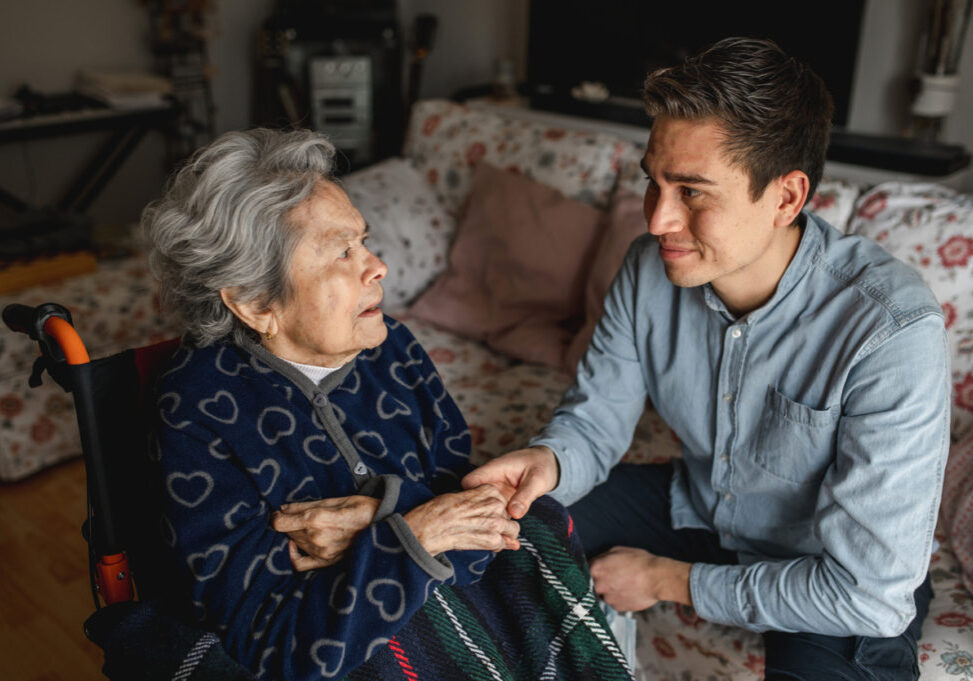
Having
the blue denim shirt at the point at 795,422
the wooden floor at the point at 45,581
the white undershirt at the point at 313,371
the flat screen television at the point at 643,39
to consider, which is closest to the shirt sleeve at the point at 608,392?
the blue denim shirt at the point at 795,422

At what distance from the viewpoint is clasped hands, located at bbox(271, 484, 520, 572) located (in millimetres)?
1075

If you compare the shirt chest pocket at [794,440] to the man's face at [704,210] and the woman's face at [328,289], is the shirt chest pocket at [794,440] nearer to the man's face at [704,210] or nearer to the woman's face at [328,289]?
the man's face at [704,210]

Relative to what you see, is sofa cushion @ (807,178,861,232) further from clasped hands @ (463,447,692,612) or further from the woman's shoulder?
the woman's shoulder

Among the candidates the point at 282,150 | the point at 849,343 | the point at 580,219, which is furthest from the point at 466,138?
the point at 849,343

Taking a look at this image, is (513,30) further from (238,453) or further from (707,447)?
(238,453)

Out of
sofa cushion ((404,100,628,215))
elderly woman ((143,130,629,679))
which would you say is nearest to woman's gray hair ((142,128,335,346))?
elderly woman ((143,130,629,679))

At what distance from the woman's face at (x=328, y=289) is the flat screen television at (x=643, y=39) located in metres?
2.10

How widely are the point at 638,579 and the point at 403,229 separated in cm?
152

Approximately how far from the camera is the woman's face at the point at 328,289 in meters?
1.14

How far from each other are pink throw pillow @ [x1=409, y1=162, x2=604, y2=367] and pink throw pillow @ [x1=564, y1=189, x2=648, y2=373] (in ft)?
0.29

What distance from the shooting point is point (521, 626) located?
1.18 m

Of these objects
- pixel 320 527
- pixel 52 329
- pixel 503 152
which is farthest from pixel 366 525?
pixel 503 152

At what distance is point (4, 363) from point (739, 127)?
2.28m

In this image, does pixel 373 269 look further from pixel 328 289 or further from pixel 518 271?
pixel 518 271
